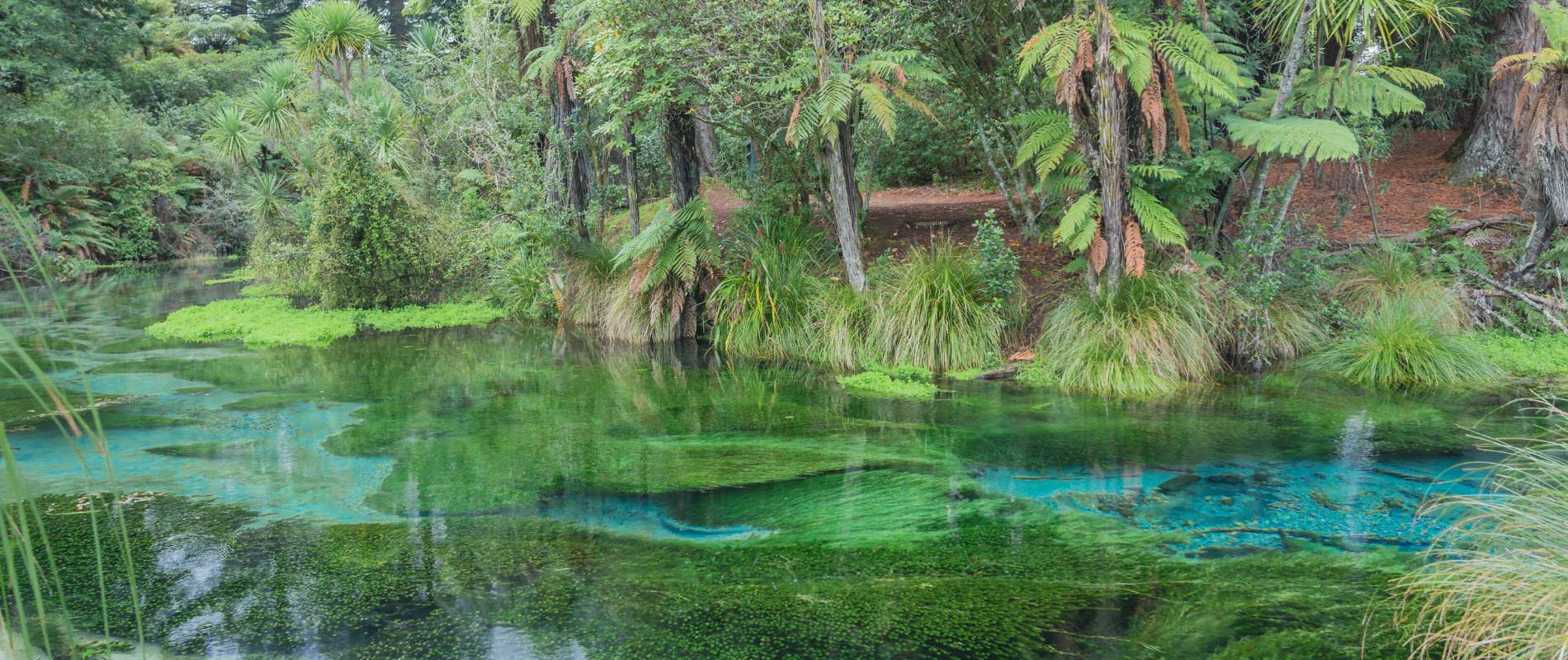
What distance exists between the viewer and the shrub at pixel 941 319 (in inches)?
356

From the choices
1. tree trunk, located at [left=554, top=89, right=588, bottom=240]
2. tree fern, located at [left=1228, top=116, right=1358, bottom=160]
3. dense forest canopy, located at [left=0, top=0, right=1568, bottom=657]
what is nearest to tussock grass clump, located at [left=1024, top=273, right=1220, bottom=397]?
dense forest canopy, located at [left=0, top=0, right=1568, bottom=657]

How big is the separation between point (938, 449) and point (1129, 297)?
2866 mm

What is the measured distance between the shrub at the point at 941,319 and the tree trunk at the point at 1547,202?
4.92 meters

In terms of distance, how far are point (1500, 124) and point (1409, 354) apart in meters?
5.59

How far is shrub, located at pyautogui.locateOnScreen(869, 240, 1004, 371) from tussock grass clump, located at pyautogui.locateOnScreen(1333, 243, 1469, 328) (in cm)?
338

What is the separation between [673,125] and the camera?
436 inches

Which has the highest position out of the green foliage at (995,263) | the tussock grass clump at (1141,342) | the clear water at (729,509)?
the green foliage at (995,263)

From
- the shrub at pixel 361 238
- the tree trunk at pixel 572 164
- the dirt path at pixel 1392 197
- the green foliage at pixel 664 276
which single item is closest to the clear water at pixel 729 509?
the green foliage at pixel 664 276

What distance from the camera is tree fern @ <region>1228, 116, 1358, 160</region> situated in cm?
696

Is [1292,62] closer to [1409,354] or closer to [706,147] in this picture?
[1409,354]

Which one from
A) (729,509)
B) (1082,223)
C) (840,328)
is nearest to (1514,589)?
(729,509)

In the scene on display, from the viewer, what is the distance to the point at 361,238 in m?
13.4

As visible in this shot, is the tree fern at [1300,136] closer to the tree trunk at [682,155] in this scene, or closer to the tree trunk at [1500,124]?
the tree trunk at [1500,124]

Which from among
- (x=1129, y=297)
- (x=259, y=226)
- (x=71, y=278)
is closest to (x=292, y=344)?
(x=259, y=226)
